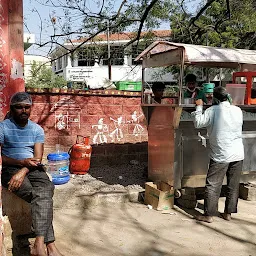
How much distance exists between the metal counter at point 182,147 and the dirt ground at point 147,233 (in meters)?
0.55

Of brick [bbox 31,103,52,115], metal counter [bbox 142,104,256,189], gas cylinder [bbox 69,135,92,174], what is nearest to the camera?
metal counter [bbox 142,104,256,189]

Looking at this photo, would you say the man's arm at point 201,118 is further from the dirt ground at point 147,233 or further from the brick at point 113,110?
the brick at point 113,110

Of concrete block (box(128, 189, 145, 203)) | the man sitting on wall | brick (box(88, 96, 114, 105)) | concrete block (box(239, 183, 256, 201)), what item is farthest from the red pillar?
concrete block (box(239, 183, 256, 201))

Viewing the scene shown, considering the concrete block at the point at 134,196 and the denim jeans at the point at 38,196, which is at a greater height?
the denim jeans at the point at 38,196

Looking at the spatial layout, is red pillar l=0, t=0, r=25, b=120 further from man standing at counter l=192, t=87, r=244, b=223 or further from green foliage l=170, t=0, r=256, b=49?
green foliage l=170, t=0, r=256, b=49

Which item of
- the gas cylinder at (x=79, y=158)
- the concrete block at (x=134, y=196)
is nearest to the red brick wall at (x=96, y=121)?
the gas cylinder at (x=79, y=158)

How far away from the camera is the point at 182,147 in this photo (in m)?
5.07

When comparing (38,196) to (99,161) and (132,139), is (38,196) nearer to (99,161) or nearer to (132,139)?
(99,161)

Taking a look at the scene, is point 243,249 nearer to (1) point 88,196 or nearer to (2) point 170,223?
(2) point 170,223

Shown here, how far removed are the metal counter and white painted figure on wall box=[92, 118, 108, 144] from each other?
1512 millimetres

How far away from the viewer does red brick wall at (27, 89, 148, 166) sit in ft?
21.6

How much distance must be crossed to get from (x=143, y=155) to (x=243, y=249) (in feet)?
12.0

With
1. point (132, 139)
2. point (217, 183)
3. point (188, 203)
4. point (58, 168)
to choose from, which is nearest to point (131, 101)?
point (132, 139)

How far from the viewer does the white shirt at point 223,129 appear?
450 cm
